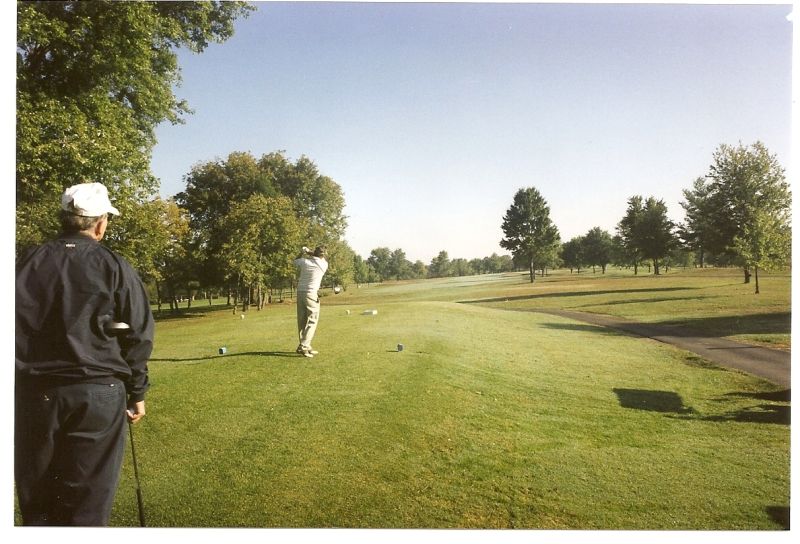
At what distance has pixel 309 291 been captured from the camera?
691 centimetres

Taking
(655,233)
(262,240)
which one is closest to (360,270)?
(262,240)

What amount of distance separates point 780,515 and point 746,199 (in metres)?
4.26


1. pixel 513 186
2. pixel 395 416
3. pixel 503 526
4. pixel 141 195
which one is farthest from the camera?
pixel 141 195

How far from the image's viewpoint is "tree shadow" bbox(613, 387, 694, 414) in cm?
507

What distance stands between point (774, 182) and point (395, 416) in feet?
18.0

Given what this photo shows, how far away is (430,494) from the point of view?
3777mm

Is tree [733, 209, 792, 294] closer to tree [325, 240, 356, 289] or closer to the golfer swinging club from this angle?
tree [325, 240, 356, 289]

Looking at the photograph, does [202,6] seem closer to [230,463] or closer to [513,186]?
[513,186]

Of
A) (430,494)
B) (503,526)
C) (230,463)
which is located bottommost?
(503,526)

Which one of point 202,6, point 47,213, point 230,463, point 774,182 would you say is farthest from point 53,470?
point 202,6

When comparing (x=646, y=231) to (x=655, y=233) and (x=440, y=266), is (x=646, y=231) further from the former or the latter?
(x=440, y=266)

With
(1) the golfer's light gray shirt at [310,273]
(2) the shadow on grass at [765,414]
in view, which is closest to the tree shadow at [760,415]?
(2) the shadow on grass at [765,414]

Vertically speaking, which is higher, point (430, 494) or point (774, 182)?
point (774, 182)

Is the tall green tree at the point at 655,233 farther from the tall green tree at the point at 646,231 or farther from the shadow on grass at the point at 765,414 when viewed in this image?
the shadow on grass at the point at 765,414
